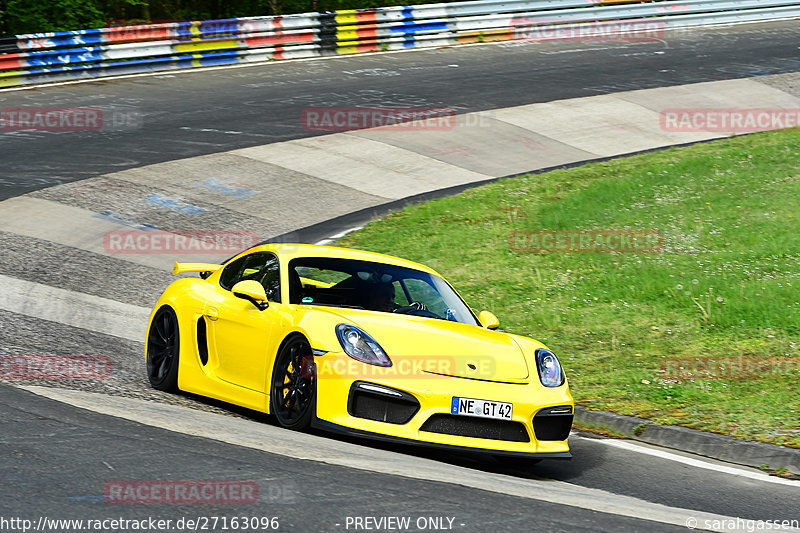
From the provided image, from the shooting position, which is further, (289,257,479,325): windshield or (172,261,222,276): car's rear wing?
(172,261,222,276): car's rear wing

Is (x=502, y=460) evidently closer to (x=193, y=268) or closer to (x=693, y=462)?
(x=693, y=462)

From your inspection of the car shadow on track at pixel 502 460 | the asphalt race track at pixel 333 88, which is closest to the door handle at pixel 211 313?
the car shadow on track at pixel 502 460

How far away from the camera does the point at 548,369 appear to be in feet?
23.4

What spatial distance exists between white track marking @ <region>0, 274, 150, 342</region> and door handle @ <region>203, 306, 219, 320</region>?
231 cm

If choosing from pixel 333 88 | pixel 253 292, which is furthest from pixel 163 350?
pixel 333 88

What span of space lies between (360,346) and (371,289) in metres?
1.07

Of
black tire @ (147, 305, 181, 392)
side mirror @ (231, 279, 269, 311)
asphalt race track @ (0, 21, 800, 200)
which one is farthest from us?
asphalt race track @ (0, 21, 800, 200)

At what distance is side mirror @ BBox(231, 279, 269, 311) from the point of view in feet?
23.9

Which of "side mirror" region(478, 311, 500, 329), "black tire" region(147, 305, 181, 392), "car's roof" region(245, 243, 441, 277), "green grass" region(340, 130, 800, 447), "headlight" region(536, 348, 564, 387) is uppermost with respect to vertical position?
"car's roof" region(245, 243, 441, 277)

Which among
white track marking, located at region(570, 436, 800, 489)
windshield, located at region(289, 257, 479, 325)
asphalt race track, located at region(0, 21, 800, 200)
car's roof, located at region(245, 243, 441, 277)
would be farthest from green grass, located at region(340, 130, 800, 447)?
asphalt race track, located at region(0, 21, 800, 200)

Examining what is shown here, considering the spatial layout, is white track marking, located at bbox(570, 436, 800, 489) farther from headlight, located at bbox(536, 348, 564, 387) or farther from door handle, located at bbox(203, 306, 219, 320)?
door handle, located at bbox(203, 306, 219, 320)

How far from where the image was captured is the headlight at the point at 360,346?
6582 mm

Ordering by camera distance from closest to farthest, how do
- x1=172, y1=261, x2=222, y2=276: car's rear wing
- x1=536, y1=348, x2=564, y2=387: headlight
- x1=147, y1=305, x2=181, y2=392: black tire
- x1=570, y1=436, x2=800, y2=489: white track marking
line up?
x1=570, y1=436, x2=800, y2=489: white track marking, x1=536, y1=348, x2=564, y2=387: headlight, x1=147, y1=305, x2=181, y2=392: black tire, x1=172, y1=261, x2=222, y2=276: car's rear wing

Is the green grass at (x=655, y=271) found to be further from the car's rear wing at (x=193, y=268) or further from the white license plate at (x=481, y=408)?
the car's rear wing at (x=193, y=268)
